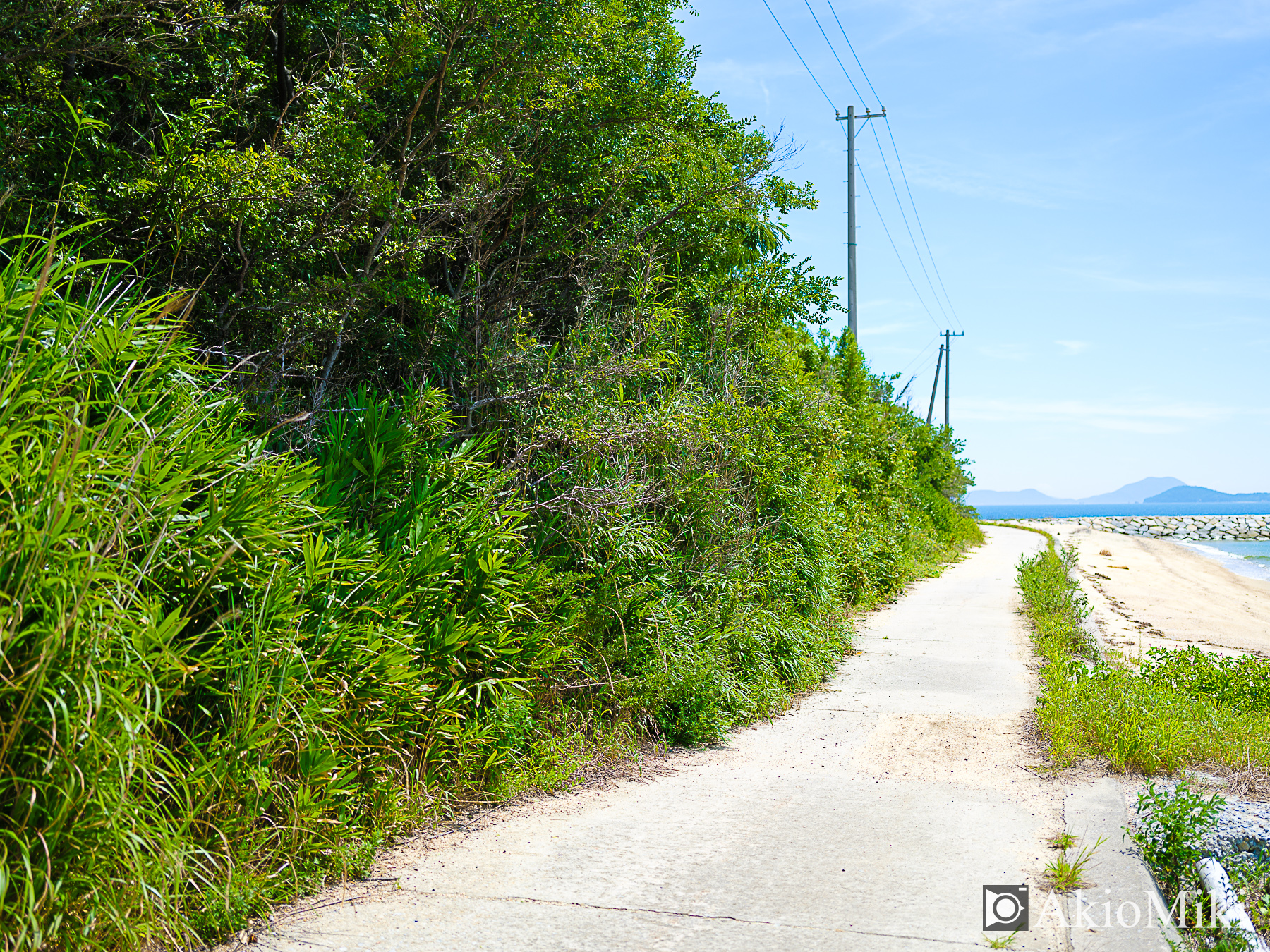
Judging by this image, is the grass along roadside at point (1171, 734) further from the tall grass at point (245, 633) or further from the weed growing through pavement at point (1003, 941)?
the tall grass at point (245, 633)

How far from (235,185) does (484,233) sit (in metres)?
2.40

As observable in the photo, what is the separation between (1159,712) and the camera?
6.16m

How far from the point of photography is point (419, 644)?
15.0 ft

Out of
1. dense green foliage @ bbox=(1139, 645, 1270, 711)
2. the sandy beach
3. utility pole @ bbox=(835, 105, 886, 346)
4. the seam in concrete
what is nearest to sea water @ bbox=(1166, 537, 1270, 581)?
the sandy beach

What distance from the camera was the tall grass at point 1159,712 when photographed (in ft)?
18.3

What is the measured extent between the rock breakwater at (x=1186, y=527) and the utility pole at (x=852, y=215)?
176 ft

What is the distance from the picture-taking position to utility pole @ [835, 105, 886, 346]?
2045 centimetres

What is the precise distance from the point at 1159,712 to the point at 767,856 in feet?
11.9

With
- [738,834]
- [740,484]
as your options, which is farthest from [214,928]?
[740,484]

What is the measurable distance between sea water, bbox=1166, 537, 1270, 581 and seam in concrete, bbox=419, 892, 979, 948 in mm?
35402

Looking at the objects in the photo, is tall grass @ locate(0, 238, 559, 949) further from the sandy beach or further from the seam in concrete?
the sandy beach

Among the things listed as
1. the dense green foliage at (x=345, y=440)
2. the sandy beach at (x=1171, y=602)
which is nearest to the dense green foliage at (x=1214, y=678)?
the sandy beach at (x=1171, y=602)

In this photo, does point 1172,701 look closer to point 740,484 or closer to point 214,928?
point 740,484
